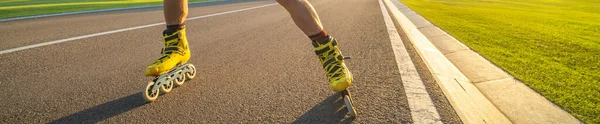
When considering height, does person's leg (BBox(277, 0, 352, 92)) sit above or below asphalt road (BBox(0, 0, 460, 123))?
above

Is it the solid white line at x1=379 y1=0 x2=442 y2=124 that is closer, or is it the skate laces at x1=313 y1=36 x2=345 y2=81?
the solid white line at x1=379 y1=0 x2=442 y2=124

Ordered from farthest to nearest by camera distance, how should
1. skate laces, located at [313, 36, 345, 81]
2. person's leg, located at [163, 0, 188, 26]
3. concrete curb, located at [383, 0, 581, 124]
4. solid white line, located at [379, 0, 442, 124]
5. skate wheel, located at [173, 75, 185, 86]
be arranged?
person's leg, located at [163, 0, 188, 26]
skate wheel, located at [173, 75, 185, 86]
skate laces, located at [313, 36, 345, 81]
concrete curb, located at [383, 0, 581, 124]
solid white line, located at [379, 0, 442, 124]

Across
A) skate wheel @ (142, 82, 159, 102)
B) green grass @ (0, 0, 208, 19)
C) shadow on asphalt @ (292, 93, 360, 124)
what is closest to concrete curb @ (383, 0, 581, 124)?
shadow on asphalt @ (292, 93, 360, 124)

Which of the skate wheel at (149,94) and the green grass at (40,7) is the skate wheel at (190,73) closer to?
the skate wheel at (149,94)

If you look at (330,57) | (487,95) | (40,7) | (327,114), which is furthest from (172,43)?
(40,7)

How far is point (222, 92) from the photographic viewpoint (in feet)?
6.82

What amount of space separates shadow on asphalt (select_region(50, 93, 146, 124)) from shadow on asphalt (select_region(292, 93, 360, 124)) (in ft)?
3.10

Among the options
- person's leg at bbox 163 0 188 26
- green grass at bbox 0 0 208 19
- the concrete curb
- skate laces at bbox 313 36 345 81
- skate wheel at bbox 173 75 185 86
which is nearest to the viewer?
the concrete curb

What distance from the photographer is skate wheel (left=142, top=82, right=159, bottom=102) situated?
1.82 meters

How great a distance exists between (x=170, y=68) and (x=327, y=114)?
114cm

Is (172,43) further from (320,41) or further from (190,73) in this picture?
(320,41)

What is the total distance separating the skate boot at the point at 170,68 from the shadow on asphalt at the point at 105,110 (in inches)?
4.0

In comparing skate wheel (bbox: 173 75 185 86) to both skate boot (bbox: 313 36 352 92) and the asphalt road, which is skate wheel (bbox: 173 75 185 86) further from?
skate boot (bbox: 313 36 352 92)

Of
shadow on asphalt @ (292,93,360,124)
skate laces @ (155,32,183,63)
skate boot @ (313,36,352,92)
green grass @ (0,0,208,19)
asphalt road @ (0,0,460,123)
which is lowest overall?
green grass @ (0,0,208,19)
